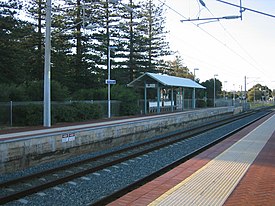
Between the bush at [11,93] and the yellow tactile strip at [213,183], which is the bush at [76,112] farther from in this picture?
the yellow tactile strip at [213,183]

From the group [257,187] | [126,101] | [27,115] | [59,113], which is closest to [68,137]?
[257,187]

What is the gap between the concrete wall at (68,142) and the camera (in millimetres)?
10312

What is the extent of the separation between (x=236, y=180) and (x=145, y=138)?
42.4 feet

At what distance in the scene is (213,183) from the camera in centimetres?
671

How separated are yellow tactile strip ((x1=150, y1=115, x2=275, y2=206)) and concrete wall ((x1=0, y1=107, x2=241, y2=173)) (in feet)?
18.9

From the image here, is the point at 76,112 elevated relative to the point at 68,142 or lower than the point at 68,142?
elevated

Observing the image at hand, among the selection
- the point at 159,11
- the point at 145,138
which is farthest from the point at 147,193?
the point at 159,11

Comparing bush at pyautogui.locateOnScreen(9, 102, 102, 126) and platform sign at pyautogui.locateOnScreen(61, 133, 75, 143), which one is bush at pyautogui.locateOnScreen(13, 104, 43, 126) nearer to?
bush at pyautogui.locateOnScreen(9, 102, 102, 126)

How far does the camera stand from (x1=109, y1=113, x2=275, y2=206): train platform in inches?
220

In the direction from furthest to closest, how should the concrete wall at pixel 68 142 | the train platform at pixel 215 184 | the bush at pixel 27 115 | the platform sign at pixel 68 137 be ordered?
1. the bush at pixel 27 115
2. the platform sign at pixel 68 137
3. the concrete wall at pixel 68 142
4. the train platform at pixel 215 184

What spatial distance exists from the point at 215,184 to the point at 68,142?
297 inches

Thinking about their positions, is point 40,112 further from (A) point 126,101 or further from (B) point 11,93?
(A) point 126,101

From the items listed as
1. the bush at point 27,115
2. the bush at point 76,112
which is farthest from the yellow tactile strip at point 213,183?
the bush at point 76,112

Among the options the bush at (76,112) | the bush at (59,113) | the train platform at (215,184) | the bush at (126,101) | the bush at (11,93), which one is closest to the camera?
the train platform at (215,184)
